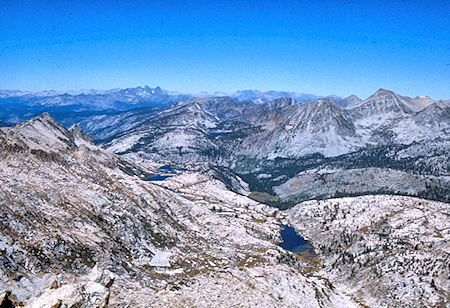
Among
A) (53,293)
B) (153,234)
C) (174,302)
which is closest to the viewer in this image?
(53,293)

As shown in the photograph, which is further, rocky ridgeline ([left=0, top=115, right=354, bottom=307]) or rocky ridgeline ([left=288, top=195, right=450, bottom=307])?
rocky ridgeline ([left=288, top=195, right=450, bottom=307])

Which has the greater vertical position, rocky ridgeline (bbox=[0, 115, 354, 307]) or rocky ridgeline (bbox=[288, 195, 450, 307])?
rocky ridgeline (bbox=[0, 115, 354, 307])

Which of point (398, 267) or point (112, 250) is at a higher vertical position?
point (112, 250)

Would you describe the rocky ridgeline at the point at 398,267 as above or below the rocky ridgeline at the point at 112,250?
below

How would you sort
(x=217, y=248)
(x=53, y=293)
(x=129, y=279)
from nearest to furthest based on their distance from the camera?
1. (x=53, y=293)
2. (x=129, y=279)
3. (x=217, y=248)

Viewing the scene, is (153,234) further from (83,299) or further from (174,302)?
(83,299)

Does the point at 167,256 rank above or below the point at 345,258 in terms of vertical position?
above

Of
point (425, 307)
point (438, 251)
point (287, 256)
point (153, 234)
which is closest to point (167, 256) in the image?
point (153, 234)

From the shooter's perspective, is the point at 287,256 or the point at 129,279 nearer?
the point at 129,279

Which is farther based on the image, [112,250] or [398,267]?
[398,267]

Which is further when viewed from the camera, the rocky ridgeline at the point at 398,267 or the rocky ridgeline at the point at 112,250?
the rocky ridgeline at the point at 398,267

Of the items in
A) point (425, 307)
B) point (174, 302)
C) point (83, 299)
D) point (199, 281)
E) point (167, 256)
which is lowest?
point (425, 307)
